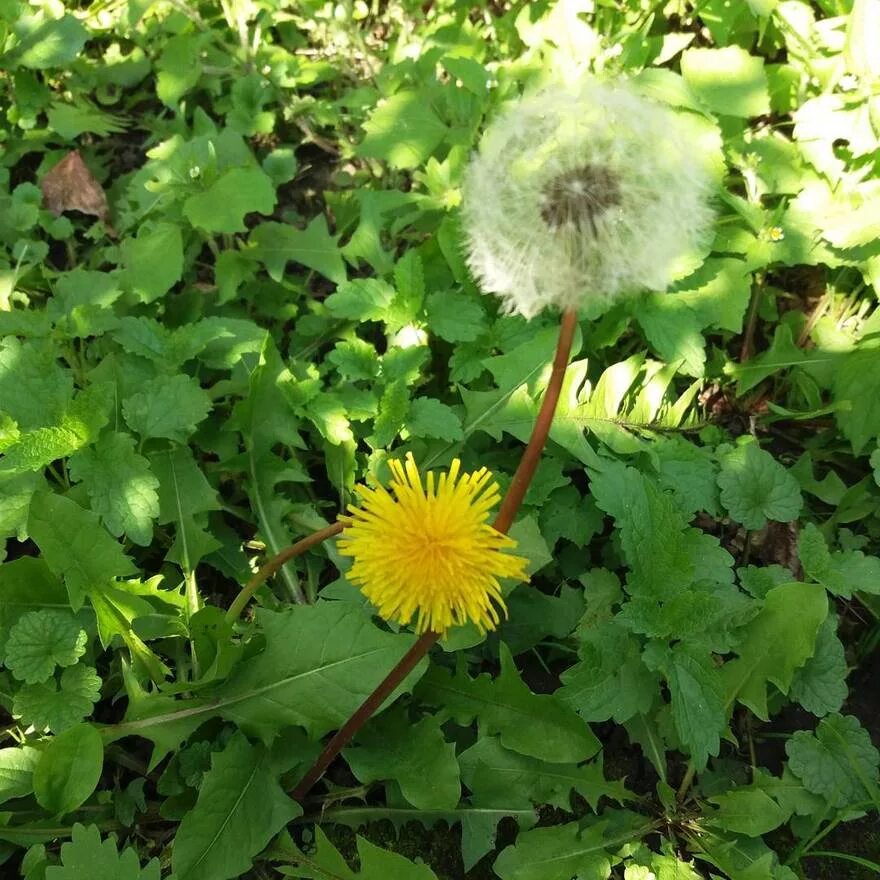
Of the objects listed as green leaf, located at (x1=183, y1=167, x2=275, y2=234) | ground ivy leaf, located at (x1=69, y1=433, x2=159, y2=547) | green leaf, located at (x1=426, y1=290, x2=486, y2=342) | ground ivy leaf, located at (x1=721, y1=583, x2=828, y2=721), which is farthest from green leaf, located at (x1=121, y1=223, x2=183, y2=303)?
ground ivy leaf, located at (x1=721, y1=583, x2=828, y2=721)

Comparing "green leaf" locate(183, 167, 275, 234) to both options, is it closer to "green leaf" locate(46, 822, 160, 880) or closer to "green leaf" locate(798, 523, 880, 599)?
"green leaf" locate(46, 822, 160, 880)

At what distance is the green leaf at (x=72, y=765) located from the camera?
1.92m

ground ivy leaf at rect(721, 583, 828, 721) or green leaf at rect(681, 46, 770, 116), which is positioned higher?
green leaf at rect(681, 46, 770, 116)

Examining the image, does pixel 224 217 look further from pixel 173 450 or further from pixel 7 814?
pixel 7 814

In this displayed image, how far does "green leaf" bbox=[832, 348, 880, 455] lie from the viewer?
254 centimetres

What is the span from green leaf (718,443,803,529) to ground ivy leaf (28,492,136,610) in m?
1.60

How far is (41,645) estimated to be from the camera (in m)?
2.11

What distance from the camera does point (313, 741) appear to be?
2.12 m

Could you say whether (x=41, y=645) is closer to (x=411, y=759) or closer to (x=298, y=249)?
(x=411, y=759)

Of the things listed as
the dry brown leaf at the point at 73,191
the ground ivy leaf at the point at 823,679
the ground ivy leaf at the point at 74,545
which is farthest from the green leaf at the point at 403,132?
the ground ivy leaf at the point at 823,679

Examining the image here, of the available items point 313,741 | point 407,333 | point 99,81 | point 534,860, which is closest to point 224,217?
point 407,333

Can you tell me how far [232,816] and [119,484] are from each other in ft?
2.81

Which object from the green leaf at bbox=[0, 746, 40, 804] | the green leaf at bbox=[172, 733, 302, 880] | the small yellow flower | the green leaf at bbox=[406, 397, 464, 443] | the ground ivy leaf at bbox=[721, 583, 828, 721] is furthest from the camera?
the green leaf at bbox=[406, 397, 464, 443]

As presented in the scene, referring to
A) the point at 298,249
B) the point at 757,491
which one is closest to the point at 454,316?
the point at 298,249
